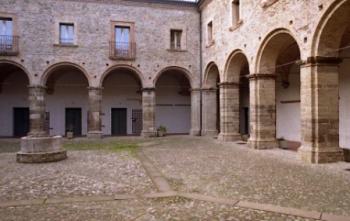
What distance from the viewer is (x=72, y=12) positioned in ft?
56.7

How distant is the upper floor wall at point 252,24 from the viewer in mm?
8656

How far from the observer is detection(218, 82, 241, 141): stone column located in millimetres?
14695

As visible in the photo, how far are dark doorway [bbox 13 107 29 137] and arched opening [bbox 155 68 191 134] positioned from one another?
841 centimetres

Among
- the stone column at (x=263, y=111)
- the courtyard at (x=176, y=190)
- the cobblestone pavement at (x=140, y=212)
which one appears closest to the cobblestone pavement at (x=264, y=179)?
the courtyard at (x=176, y=190)

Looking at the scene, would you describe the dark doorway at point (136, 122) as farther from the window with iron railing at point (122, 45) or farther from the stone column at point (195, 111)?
the window with iron railing at point (122, 45)

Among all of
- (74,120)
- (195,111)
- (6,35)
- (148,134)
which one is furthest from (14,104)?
(195,111)

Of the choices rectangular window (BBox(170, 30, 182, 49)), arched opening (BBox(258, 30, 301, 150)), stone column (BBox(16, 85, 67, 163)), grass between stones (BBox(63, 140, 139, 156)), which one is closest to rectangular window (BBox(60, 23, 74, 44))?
rectangular window (BBox(170, 30, 182, 49))

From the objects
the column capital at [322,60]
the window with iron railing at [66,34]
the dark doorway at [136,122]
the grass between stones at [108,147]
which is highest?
the window with iron railing at [66,34]

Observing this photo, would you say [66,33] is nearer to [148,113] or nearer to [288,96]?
[148,113]

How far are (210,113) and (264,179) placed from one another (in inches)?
453

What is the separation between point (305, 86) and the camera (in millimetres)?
8750

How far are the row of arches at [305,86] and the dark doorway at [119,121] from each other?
6.39 metres

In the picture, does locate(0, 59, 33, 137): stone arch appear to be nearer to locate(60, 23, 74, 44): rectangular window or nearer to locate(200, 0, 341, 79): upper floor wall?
locate(60, 23, 74, 44): rectangular window

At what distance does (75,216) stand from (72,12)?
1530 cm
